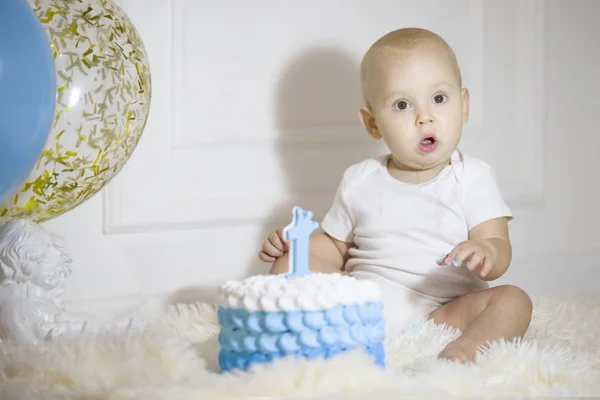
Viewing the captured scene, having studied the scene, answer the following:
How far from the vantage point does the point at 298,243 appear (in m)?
1.19

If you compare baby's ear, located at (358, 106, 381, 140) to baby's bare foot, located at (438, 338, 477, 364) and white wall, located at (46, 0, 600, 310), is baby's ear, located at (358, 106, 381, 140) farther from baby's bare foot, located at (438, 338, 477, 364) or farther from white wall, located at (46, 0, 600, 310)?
baby's bare foot, located at (438, 338, 477, 364)

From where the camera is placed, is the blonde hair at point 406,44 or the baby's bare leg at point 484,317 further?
the blonde hair at point 406,44

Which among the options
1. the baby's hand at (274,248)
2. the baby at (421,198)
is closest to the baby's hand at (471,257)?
the baby at (421,198)

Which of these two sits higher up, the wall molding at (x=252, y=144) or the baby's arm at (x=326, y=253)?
the wall molding at (x=252, y=144)

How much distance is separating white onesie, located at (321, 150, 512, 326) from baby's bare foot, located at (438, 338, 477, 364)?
0.23m

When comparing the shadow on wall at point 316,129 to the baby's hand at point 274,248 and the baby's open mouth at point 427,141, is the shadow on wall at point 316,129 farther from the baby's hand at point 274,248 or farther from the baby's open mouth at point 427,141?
the baby's open mouth at point 427,141

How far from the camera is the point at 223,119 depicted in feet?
6.07

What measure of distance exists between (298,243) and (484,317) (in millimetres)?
384

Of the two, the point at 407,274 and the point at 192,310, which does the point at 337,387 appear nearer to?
the point at 407,274

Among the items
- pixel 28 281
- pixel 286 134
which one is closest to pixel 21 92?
pixel 28 281

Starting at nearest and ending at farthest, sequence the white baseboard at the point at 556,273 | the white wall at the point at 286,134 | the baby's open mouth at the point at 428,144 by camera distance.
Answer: the baby's open mouth at the point at 428,144, the white wall at the point at 286,134, the white baseboard at the point at 556,273

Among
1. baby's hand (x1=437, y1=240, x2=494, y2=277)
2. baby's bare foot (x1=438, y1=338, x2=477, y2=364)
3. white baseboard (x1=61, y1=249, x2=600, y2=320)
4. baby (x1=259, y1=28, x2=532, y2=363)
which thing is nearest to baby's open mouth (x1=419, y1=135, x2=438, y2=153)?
baby (x1=259, y1=28, x2=532, y2=363)

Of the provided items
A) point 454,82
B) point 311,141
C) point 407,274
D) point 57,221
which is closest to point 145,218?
point 57,221

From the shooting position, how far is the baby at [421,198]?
155 cm
